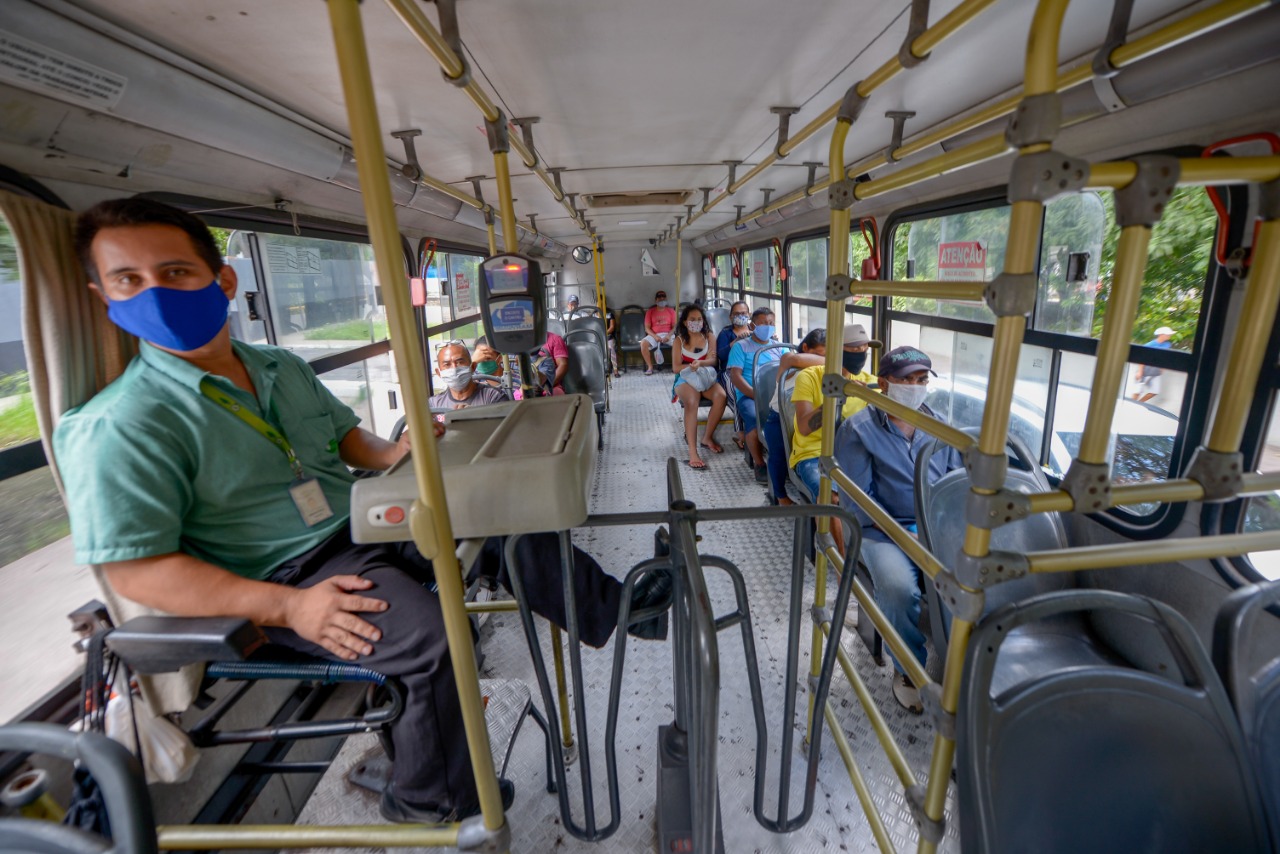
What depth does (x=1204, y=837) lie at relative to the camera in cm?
130

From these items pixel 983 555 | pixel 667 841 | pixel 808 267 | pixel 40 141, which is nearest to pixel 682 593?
pixel 983 555

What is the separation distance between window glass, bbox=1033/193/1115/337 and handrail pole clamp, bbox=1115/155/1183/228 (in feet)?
5.97

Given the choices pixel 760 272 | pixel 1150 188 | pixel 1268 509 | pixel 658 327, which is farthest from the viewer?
pixel 658 327

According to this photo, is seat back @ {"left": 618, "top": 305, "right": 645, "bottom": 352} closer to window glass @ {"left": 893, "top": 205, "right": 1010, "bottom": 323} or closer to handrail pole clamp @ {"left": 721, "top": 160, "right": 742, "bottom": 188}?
handrail pole clamp @ {"left": 721, "top": 160, "right": 742, "bottom": 188}

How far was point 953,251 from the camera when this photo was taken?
352cm

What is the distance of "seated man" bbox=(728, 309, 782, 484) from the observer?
5328 millimetres

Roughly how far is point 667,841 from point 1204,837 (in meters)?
1.33

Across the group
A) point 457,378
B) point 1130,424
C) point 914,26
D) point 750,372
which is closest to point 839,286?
point 914,26

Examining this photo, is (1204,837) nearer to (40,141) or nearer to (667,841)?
(667,841)

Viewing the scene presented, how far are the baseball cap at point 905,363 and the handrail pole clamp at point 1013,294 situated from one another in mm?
1749

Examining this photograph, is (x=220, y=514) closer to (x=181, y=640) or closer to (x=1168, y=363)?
(x=181, y=640)

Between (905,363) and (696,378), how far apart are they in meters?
3.37

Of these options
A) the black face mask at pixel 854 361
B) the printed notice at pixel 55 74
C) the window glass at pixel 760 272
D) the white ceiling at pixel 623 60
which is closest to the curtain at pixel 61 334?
the printed notice at pixel 55 74

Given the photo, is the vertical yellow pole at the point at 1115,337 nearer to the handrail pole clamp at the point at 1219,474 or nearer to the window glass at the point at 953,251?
the handrail pole clamp at the point at 1219,474
